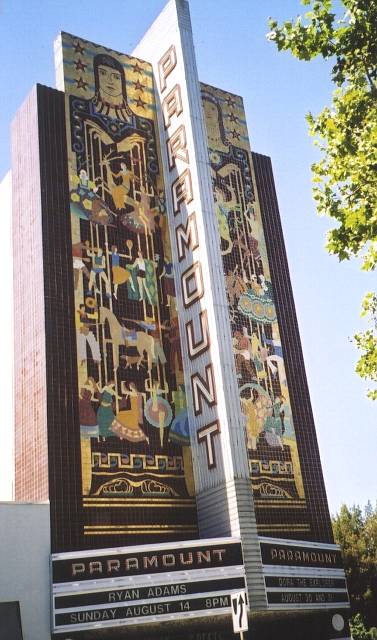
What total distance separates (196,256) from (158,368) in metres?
4.29

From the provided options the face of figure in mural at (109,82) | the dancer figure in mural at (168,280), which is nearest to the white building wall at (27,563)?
the dancer figure in mural at (168,280)

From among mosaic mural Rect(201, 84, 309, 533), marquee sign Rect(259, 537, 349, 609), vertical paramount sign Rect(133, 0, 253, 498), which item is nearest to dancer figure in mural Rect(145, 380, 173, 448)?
vertical paramount sign Rect(133, 0, 253, 498)

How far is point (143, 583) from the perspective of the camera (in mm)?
19531

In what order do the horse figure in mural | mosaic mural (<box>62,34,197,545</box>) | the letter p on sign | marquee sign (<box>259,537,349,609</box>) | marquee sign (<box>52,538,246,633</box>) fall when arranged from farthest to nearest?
the horse figure in mural, mosaic mural (<box>62,34,197,545</box>), marquee sign (<box>259,537,349,609</box>), marquee sign (<box>52,538,246,633</box>), the letter p on sign

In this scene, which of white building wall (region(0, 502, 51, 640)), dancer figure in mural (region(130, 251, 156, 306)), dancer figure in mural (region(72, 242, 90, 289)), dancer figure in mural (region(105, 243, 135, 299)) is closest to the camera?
white building wall (region(0, 502, 51, 640))

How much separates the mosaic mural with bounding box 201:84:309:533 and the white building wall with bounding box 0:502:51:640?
763 cm

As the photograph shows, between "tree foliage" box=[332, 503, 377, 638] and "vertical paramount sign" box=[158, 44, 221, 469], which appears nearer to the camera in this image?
"vertical paramount sign" box=[158, 44, 221, 469]

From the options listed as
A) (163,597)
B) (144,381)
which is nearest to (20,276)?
(144,381)

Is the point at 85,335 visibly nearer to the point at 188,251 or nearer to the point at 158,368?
the point at 158,368

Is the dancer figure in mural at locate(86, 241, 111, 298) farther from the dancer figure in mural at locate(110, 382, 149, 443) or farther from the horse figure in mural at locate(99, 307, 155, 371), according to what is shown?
the dancer figure in mural at locate(110, 382, 149, 443)

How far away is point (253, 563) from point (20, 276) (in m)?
12.1

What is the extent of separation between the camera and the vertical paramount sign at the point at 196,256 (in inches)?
918

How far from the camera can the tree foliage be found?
130ft

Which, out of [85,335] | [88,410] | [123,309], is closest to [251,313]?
[123,309]
